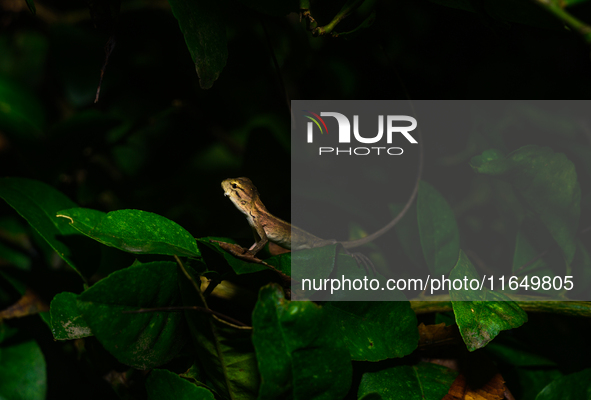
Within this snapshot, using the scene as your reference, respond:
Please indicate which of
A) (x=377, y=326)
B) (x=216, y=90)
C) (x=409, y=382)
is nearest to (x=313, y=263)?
(x=377, y=326)

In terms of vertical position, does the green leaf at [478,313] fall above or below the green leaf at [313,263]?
below

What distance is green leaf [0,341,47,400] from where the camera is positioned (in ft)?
3.67

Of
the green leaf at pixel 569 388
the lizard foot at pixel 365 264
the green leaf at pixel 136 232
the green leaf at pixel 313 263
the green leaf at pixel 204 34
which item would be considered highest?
the green leaf at pixel 204 34

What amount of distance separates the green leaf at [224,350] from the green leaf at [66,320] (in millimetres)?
248

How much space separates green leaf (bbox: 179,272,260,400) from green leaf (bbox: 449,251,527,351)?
17.5 inches

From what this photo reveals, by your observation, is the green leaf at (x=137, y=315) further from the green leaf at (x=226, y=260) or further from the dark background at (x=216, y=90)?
the dark background at (x=216, y=90)

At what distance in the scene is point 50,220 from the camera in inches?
41.8

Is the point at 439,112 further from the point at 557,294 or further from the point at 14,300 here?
the point at 14,300

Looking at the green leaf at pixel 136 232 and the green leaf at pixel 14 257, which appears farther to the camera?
the green leaf at pixel 14 257

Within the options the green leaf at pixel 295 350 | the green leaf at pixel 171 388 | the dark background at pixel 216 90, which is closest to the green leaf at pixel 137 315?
the green leaf at pixel 171 388

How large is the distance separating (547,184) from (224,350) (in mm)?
974

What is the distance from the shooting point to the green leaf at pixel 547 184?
41.9 inches

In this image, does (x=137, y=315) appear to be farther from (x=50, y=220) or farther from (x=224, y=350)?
(x=50, y=220)

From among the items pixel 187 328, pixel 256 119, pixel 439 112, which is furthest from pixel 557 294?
pixel 256 119
